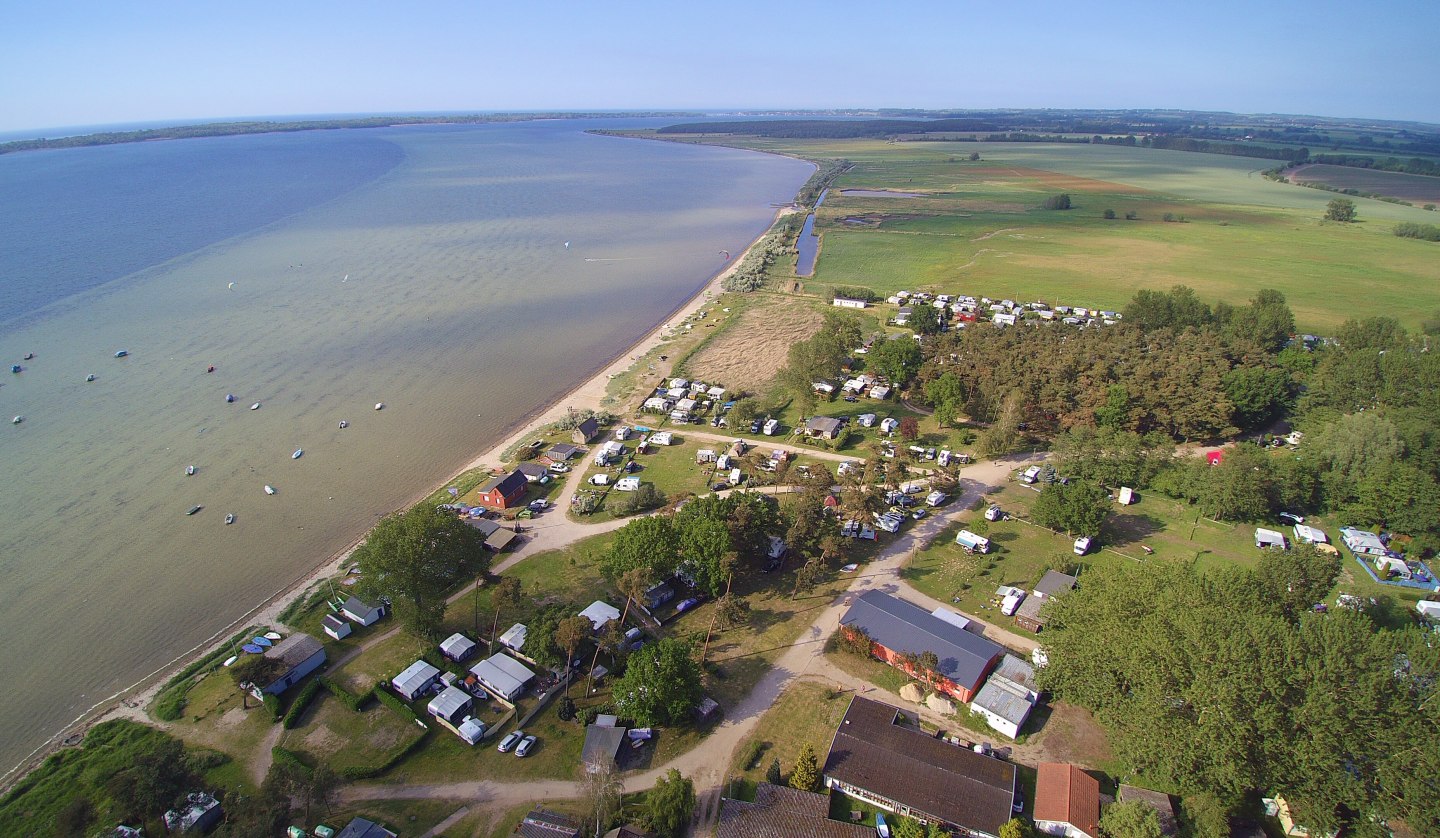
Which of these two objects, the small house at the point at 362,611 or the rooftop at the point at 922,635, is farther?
the small house at the point at 362,611

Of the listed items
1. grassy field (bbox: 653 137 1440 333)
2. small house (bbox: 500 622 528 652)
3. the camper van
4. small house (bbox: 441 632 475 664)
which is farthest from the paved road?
grassy field (bbox: 653 137 1440 333)

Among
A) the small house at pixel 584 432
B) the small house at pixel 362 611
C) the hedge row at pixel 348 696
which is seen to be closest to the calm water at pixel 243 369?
the small house at pixel 362 611

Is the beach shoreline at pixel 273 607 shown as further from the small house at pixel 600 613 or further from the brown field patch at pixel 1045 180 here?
the brown field patch at pixel 1045 180

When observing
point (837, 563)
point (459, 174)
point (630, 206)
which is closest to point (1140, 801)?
point (837, 563)

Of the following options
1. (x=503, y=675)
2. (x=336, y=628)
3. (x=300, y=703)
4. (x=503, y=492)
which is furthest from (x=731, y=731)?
(x=503, y=492)

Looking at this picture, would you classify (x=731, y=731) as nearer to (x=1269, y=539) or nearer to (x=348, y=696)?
(x=348, y=696)

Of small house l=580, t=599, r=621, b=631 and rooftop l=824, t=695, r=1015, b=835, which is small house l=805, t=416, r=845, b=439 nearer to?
small house l=580, t=599, r=621, b=631

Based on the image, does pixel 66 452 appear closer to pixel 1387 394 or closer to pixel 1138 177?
pixel 1387 394
